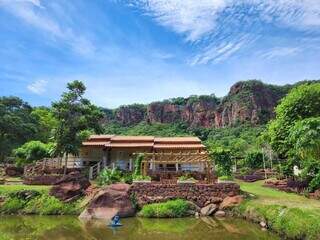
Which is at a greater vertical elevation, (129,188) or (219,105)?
(219,105)

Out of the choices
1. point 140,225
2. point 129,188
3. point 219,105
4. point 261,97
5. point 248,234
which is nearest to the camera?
point 248,234

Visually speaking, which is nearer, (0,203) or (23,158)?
(0,203)

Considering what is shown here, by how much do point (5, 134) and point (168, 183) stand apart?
31.7 m

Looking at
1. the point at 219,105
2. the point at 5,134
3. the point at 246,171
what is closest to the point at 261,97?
the point at 219,105

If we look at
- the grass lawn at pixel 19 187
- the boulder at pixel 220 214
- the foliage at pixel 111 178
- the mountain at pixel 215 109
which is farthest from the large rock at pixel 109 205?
the mountain at pixel 215 109

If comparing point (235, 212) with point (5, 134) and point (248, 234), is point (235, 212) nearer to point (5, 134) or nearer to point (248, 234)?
point (248, 234)

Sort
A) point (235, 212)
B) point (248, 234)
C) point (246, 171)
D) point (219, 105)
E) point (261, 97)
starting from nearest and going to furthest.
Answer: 1. point (248, 234)
2. point (235, 212)
3. point (246, 171)
4. point (261, 97)
5. point (219, 105)

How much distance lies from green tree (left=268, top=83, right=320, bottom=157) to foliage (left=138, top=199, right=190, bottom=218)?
349 inches

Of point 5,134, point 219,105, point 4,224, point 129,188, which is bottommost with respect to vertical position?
point 4,224

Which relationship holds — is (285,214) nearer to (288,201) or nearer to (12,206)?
(288,201)

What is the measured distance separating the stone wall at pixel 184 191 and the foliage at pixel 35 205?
4442 millimetres

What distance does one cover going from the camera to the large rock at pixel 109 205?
23.4 metres

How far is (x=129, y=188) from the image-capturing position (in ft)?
84.0

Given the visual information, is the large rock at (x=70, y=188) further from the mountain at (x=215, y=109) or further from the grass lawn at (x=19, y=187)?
the mountain at (x=215, y=109)
